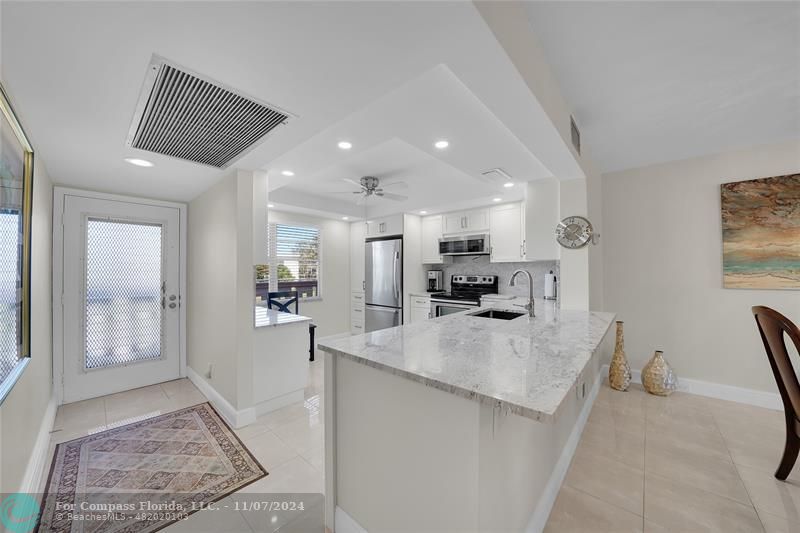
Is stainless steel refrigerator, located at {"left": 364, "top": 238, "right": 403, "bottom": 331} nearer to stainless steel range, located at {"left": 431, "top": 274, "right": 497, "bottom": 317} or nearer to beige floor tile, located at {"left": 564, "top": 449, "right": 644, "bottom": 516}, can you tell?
stainless steel range, located at {"left": 431, "top": 274, "right": 497, "bottom": 317}

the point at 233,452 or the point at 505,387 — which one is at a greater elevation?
the point at 505,387

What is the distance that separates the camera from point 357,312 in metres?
5.48

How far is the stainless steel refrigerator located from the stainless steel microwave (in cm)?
72

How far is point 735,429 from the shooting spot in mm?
2361

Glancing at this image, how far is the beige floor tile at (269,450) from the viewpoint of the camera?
6.51 feet

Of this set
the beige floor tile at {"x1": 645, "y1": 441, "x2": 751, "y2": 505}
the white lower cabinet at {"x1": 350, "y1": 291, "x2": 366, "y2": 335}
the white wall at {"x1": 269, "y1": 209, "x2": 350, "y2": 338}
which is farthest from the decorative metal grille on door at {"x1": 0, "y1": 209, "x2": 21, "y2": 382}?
the white lower cabinet at {"x1": 350, "y1": 291, "x2": 366, "y2": 335}

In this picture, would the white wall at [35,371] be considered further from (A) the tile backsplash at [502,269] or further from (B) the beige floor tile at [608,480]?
(A) the tile backsplash at [502,269]

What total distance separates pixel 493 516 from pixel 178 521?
1612mm

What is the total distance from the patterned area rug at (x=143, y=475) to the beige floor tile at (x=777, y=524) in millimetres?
2749

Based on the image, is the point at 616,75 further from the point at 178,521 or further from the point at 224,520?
the point at 178,521

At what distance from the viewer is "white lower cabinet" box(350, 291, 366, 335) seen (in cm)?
539

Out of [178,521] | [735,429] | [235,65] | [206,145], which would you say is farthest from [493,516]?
[735,429]

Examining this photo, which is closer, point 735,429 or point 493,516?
point 493,516

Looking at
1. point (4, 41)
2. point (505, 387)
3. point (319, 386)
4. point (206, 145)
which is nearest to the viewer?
point (505, 387)
